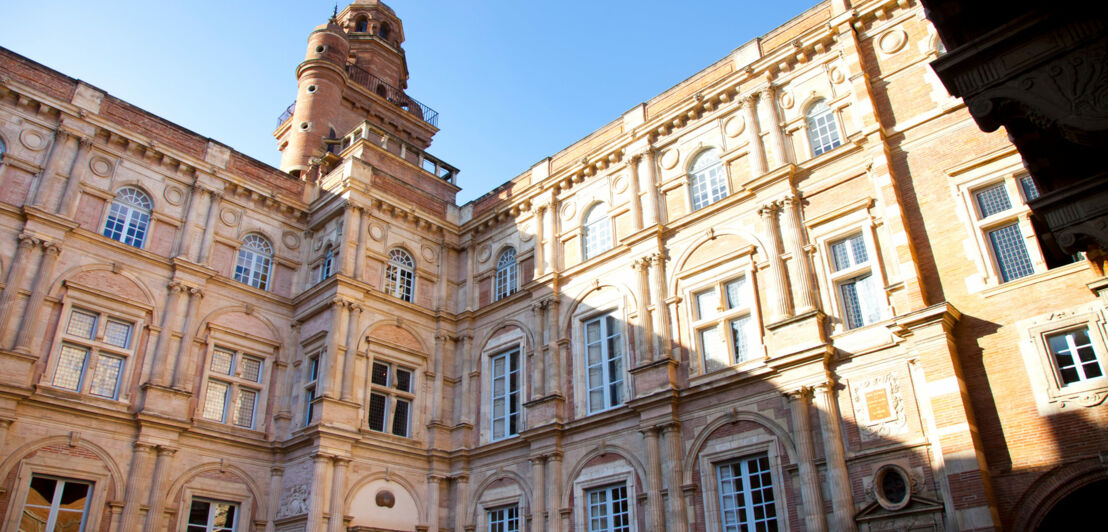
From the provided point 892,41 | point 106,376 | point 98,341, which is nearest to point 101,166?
Result: point 98,341

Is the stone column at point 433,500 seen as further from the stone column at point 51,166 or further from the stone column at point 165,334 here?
the stone column at point 51,166

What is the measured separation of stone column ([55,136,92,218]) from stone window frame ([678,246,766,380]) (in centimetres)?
1491

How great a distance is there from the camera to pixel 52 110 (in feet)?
64.2

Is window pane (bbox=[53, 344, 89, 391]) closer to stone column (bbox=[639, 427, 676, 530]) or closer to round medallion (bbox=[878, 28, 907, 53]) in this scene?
stone column (bbox=[639, 427, 676, 530])

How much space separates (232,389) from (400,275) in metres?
5.71

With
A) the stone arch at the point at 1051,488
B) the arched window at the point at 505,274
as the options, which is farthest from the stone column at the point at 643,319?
the stone arch at the point at 1051,488

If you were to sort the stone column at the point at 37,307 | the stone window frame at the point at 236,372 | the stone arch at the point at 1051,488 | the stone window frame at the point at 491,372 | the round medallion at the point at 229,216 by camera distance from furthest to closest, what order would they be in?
the round medallion at the point at 229,216, the stone window frame at the point at 491,372, the stone window frame at the point at 236,372, the stone column at the point at 37,307, the stone arch at the point at 1051,488

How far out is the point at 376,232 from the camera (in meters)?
23.2

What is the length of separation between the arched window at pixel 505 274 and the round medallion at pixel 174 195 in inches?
358

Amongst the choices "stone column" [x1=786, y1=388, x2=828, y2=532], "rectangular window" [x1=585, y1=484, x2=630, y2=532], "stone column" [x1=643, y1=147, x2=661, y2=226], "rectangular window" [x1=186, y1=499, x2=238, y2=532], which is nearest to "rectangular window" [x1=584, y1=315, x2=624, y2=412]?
"rectangular window" [x1=585, y1=484, x2=630, y2=532]

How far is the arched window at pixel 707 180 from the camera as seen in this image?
64.2 feet

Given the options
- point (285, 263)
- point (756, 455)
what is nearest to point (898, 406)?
point (756, 455)

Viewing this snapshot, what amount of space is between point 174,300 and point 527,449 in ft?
32.2

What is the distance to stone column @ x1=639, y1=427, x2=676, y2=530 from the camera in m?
16.9
